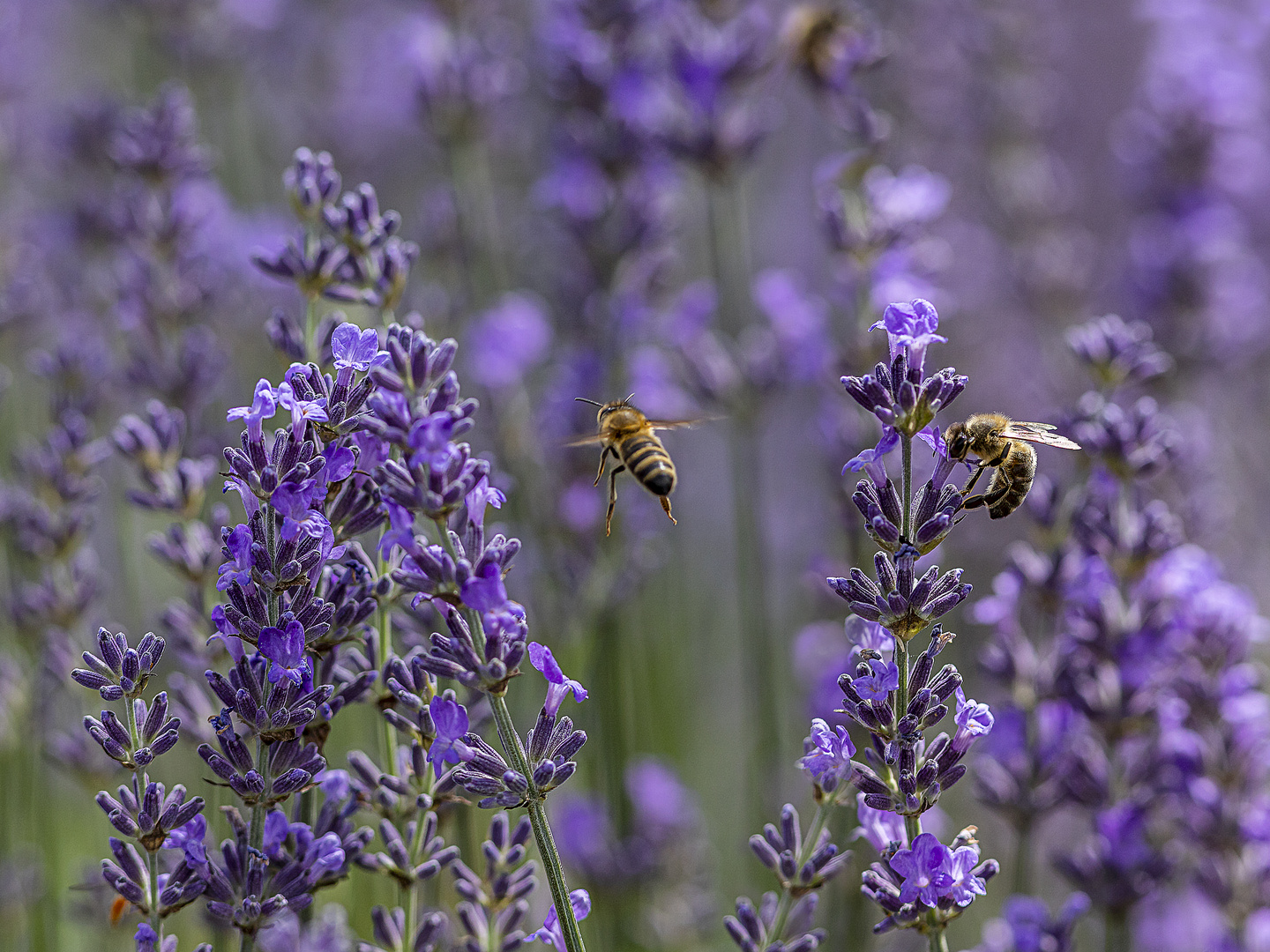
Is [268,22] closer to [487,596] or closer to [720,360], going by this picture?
[720,360]

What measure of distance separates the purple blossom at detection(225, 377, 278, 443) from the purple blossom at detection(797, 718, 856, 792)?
0.79 meters

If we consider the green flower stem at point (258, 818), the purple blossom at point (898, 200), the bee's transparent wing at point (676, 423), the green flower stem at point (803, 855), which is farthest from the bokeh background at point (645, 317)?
the green flower stem at point (803, 855)

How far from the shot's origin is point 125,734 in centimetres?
151

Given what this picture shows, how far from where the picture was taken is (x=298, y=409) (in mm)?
1457

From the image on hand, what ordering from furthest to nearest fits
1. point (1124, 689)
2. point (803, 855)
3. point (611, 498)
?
point (1124, 689) < point (611, 498) < point (803, 855)

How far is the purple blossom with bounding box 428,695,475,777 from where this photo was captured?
1460mm

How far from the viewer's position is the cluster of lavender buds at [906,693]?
1.47m

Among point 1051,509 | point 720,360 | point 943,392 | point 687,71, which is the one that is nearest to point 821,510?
point 720,360

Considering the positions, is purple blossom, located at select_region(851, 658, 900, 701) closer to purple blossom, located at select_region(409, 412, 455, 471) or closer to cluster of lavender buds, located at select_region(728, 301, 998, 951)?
cluster of lavender buds, located at select_region(728, 301, 998, 951)

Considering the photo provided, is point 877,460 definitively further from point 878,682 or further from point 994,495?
point 994,495

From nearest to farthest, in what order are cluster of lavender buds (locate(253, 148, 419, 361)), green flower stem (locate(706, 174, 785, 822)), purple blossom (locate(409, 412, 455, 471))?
purple blossom (locate(409, 412, 455, 471))
cluster of lavender buds (locate(253, 148, 419, 361))
green flower stem (locate(706, 174, 785, 822))

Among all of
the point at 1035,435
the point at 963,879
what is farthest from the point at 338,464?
the point at 1035,435

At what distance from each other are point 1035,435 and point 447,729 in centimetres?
100

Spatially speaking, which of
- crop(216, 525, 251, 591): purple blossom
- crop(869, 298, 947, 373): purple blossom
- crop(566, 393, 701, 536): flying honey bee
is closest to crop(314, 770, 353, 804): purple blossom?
crop(216, 525, 251, 591): purple blossom
